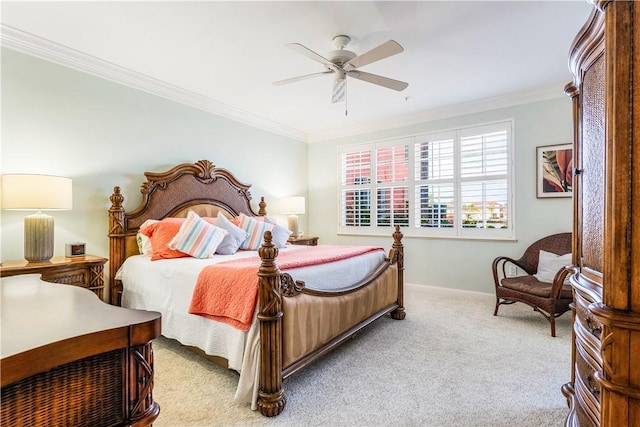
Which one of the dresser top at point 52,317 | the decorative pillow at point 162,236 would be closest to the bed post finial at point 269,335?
the dresser top at point 52,317

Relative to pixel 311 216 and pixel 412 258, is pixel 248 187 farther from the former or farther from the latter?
pixel 412 258

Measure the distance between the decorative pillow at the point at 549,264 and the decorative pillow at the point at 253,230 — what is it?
309 centimetres

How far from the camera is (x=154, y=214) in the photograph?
11.2ft

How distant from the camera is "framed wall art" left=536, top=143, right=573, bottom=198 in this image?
3.61m

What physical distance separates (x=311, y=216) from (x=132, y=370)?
505 cm

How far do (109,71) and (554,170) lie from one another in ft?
16.3

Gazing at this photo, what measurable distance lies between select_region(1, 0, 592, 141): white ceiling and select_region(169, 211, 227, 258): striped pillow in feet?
5.19

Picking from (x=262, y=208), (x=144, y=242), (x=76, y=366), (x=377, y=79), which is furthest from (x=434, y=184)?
(x=76, y=366)

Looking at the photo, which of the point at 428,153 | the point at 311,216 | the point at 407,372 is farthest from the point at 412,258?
the point at 407,372

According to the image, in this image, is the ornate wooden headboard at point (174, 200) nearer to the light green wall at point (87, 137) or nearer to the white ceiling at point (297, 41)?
the light green wall at point (87, 137)

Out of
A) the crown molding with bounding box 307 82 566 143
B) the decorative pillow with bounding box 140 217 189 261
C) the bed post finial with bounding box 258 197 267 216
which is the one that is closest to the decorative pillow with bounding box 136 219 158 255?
the decorative pillow with bounding box 140 217 189 261

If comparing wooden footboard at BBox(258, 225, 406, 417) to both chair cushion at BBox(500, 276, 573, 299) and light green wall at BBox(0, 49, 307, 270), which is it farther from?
chair cushion at BBox(500, 276, 573, 299)

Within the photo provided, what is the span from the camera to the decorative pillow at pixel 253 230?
12.1ft

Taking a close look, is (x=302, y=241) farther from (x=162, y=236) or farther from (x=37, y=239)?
(x=37, y=239)
